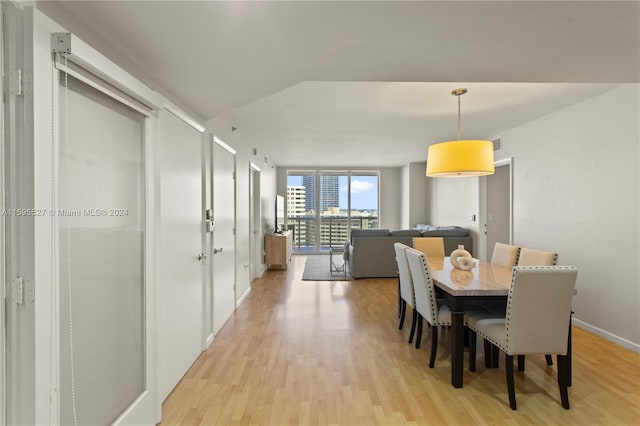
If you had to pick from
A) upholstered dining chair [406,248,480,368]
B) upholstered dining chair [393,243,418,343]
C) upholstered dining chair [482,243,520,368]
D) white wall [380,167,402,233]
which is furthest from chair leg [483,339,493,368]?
white wall [380,167,402,233]

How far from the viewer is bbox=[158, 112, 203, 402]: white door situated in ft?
6.82

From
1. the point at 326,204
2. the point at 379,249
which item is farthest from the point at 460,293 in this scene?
the point at 326,204

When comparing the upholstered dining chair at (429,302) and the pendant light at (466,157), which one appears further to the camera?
the pendant light at (466,157)

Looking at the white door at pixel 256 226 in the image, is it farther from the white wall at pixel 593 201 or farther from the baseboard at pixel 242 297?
the white wall at pixel 593 201

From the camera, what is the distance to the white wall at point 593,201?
9.85ft

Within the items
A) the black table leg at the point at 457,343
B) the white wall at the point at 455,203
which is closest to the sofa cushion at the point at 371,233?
the white wall at the point at 455,203

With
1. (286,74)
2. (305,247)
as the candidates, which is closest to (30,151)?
(286,74)

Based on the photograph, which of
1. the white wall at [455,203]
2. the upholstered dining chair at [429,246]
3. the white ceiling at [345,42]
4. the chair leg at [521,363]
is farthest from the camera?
the white wall at [455,203]

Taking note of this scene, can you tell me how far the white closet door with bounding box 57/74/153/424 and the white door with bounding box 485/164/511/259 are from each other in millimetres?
5709

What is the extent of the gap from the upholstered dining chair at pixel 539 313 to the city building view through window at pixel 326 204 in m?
7.18

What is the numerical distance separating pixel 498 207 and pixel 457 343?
436cm

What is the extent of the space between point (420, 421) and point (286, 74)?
233 centimetres

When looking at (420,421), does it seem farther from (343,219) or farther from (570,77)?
(343,219)

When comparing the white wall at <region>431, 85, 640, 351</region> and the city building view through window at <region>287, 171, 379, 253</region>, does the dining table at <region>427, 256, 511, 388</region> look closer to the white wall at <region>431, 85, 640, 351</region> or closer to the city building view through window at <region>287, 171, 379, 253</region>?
the white wall at <region>431, 85, 640, 351</region>
